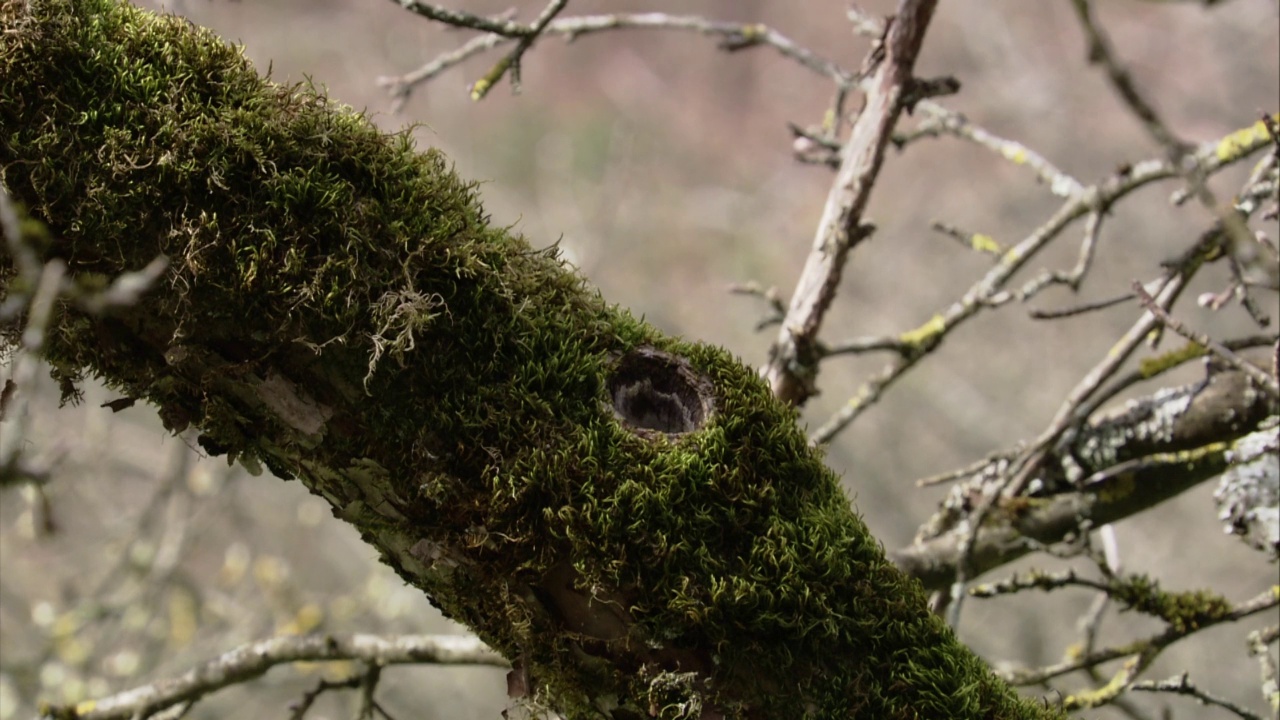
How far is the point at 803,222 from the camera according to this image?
41.6ft

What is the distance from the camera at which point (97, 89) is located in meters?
1.25

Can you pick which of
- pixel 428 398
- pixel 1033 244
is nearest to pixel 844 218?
pixel 1033 244

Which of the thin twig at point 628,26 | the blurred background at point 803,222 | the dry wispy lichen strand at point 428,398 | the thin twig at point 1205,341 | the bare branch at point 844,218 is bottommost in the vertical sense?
the dry wispy lichen strand at point 428,398

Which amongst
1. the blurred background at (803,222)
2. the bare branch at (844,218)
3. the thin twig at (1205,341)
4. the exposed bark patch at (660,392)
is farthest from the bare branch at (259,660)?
the blurred background at (803,222)

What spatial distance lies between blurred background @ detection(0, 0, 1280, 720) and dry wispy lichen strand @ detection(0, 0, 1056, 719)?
6.17 metres

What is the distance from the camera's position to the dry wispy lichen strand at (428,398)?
4.05 feet

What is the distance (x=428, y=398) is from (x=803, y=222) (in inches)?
465

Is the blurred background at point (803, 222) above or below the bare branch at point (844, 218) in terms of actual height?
above

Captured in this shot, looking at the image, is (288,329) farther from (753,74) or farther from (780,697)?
(753,74)

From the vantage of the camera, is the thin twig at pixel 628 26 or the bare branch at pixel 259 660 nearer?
the bare branch at pixel 259 660

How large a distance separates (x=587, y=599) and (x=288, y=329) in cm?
54

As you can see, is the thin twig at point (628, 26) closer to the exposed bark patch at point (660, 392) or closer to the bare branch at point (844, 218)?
the bare branch at point (844, 218)

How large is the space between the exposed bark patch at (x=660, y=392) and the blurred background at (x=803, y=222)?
20.1 feet

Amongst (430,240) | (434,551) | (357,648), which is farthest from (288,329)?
(357,648)
